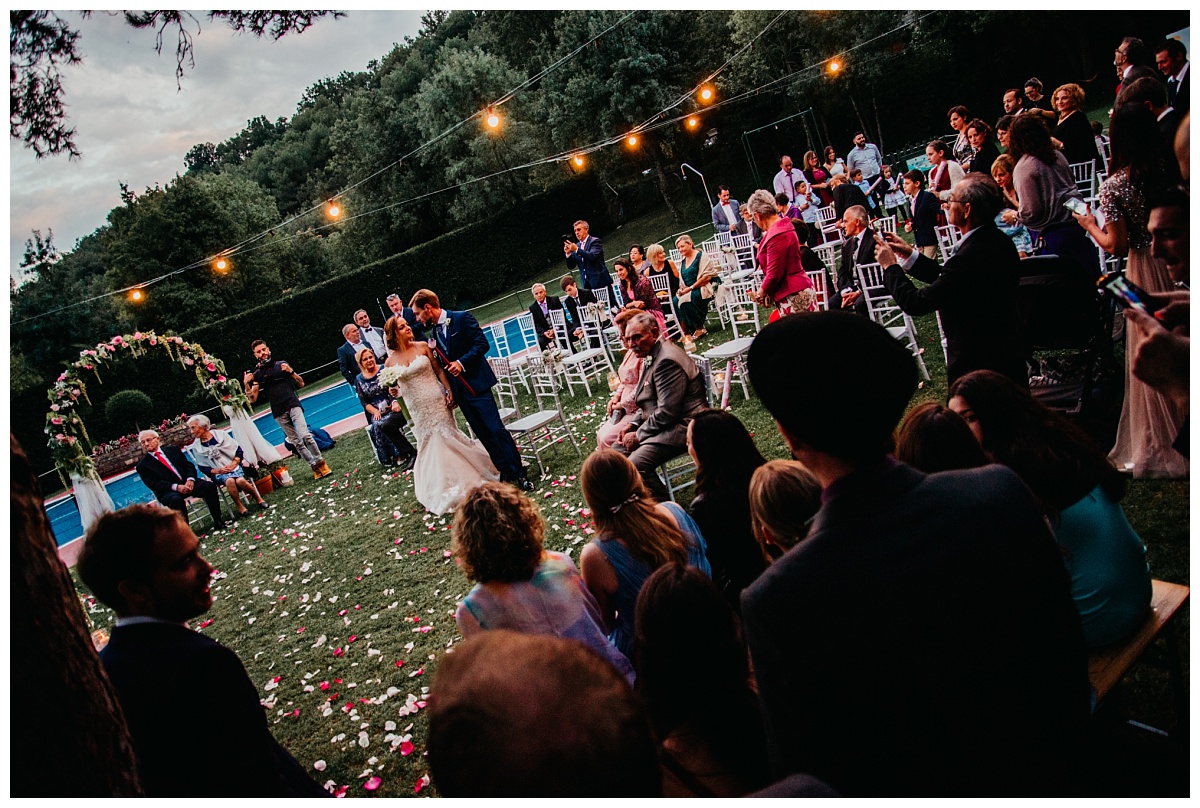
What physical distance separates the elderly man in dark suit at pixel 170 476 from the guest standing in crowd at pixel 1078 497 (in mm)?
9388

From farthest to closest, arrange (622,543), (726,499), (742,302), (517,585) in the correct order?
(742,302), (726,499), (622,543), (517,585)

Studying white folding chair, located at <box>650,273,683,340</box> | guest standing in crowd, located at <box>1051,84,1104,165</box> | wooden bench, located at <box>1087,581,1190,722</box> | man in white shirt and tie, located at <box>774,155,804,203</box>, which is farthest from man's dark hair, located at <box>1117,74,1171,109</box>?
man in white shirt and tie, located at <box>774,155,804,203</box>

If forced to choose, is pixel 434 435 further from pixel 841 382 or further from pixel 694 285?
pixel 841 382

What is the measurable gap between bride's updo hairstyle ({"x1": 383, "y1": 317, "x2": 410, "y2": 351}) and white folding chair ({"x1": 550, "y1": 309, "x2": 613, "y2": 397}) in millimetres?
3187

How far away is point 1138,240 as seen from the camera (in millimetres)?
3811

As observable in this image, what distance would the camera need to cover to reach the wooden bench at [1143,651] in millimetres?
2232

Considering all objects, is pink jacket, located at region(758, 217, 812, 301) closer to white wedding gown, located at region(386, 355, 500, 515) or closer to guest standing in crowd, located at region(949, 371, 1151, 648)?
white wedding gown, located at region(386, 355, 500, 515)

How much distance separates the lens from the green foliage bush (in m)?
21.0

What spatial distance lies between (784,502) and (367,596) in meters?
4.68

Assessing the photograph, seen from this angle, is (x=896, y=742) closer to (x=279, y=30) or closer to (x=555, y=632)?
(x=555, y=632)

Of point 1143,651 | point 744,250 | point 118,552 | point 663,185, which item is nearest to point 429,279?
point 663,185

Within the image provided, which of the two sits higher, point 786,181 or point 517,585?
point 786,181

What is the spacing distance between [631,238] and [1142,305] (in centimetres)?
3225

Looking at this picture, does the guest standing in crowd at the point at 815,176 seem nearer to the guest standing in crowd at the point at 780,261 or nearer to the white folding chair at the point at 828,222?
the white folding chair at the point at 828,222
